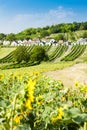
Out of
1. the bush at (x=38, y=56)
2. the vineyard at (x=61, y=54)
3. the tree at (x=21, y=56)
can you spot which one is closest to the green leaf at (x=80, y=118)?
the tree at (x=21, y=56)

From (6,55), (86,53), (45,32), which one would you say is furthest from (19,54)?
(45,32)

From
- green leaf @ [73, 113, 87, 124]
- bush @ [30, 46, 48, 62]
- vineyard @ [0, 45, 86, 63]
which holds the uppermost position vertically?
green leaf @ [73, 113, 87, 124]

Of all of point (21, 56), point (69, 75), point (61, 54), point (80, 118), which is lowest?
point (61, 54)

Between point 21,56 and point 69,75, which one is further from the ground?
point 69,75

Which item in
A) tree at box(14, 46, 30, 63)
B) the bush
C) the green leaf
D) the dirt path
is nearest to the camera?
the green leaf

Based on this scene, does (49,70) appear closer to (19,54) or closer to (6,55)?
(19,54)

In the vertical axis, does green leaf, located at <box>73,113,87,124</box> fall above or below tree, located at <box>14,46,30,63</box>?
above

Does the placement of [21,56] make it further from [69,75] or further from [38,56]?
[69,75]

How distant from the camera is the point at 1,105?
278 cm

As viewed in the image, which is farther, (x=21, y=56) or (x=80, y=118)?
(x=21, y=56)

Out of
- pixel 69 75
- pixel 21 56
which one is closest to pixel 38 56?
pixel 21 56

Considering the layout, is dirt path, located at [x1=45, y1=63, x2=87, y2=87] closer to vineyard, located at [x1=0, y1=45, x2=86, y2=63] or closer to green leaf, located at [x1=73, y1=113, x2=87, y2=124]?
green leaf, located at [x1=73, y1=113, x2=87, y2=124]

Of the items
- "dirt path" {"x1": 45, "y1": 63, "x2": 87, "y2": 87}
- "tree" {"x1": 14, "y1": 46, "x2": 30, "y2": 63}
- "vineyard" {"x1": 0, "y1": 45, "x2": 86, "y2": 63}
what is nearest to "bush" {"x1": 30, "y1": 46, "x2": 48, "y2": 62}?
"tree" {"x1": 14, "y1": 46, "x2": 30, "y2": 63}

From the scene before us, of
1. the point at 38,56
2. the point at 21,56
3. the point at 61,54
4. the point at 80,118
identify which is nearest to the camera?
the point at 80,118
